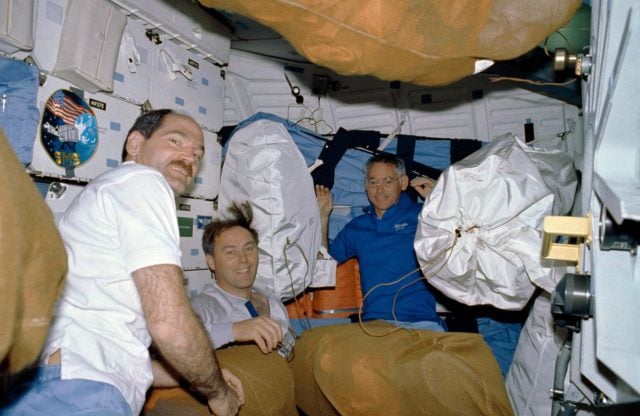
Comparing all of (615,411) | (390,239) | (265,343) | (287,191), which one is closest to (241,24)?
(287,191)

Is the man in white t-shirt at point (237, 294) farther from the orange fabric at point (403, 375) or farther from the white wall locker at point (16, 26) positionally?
the white wall locker at point (16, 26)

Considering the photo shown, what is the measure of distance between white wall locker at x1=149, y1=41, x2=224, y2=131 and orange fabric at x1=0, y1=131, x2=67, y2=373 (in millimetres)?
2304

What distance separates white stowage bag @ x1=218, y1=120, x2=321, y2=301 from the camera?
10.9ft

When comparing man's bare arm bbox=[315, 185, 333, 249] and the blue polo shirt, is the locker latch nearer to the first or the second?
the blue polo shirt

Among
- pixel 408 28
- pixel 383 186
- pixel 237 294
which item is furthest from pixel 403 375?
pixel 383 186

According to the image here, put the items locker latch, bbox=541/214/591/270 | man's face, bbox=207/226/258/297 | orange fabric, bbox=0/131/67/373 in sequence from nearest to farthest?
orange fabric, bbox=0/131/67/373, locker latch, bbox=541/214/591/270, man's face, bbox=207/226/258/297

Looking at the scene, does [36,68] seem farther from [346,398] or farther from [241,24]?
[346,398]

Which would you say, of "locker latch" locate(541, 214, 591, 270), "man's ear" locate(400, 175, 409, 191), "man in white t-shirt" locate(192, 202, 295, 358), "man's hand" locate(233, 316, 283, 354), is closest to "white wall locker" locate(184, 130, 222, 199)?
"man in white t-shirt" locate(192, 202, 295, 358)

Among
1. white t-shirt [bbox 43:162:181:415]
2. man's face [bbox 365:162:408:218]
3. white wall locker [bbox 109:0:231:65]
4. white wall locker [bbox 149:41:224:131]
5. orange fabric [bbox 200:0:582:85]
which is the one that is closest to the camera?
white t-shirt [bbox 43:162:181:415]

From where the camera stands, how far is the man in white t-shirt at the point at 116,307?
1.37m

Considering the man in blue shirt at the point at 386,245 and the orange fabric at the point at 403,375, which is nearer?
the orange fabric at the point at 403,375

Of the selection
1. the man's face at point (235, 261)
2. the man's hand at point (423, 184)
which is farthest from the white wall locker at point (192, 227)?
the man's hand at point (423, 184)

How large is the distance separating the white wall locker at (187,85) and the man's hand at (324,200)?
956mm

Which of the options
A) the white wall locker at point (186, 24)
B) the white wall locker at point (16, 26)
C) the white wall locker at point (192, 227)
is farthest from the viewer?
the white wall locker at point (192, 227)
